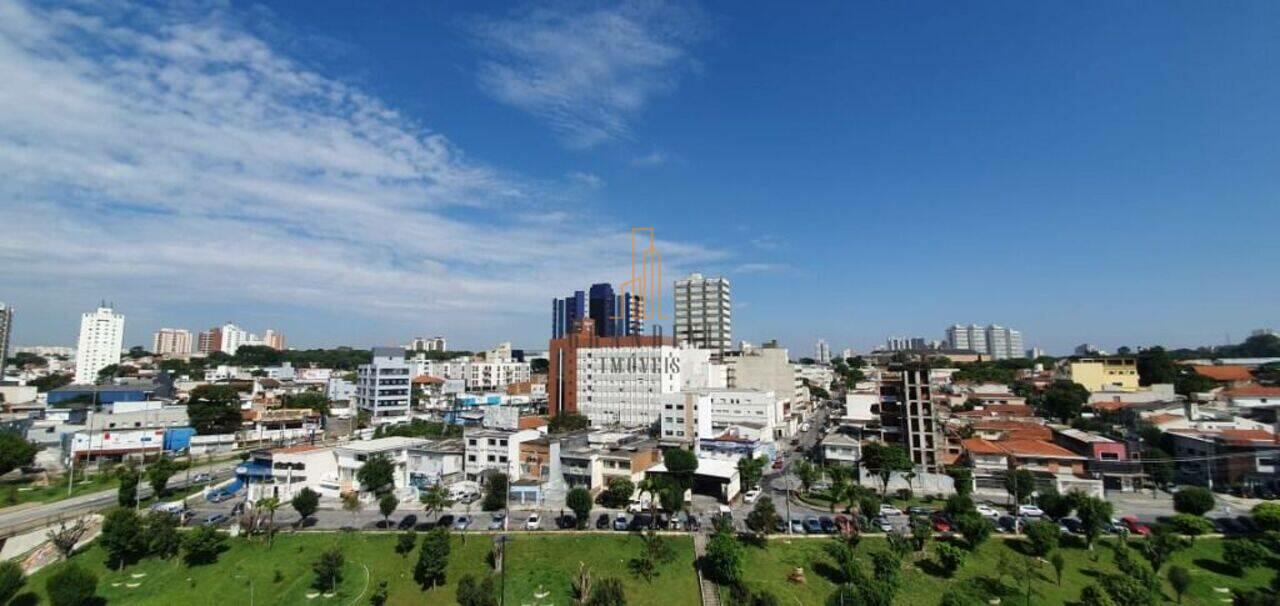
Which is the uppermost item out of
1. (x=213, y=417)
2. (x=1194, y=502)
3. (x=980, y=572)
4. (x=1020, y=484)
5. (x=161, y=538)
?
(x=213, y=417)

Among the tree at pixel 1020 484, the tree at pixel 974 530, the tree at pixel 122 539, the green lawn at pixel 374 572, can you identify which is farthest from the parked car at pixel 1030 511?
the tree at pixel 122 539

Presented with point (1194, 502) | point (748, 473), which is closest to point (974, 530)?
point (748, 473)

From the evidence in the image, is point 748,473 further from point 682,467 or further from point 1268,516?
point 1268,516

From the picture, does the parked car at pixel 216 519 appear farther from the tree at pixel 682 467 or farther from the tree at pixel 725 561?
the tree at pixel 725 561

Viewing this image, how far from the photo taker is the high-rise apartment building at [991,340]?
181000mm

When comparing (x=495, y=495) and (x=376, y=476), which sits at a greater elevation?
(x=376, y=476)

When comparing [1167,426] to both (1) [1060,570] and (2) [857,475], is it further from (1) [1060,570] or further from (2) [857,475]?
(1) [1060,570]

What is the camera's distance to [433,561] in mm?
25266

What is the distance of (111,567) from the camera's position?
27500mm

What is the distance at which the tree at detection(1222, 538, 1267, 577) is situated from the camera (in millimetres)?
25266

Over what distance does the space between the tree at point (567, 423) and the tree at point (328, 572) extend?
28.8m

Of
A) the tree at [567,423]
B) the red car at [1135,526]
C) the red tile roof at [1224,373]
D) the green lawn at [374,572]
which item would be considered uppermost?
the red tile roof at [1224,373]

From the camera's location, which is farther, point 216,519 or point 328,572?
point 216,519

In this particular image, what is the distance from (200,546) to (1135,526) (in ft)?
144
